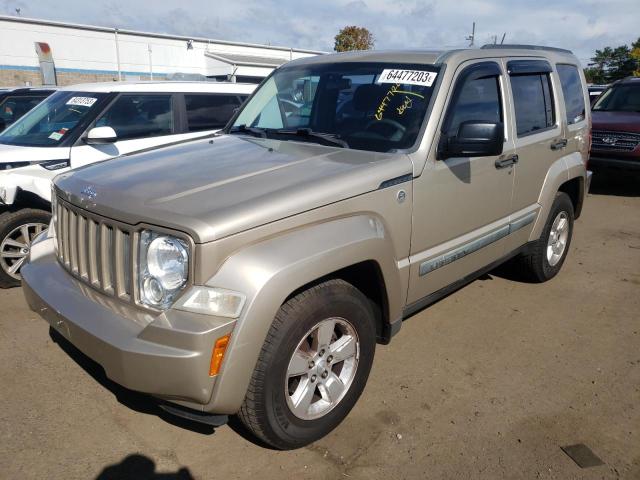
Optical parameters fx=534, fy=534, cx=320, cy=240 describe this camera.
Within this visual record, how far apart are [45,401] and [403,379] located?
214 centimetres

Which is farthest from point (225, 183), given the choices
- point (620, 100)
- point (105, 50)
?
point (105, 50)

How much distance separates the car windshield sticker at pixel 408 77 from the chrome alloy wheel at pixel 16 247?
327cm

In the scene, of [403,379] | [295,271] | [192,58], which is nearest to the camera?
Result: [295,271]

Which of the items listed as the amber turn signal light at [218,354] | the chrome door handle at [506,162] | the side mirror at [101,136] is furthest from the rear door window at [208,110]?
the amber turn signal light at [218,354]

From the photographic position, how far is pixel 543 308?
175 inches

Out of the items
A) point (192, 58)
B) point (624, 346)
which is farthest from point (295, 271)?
point (192, 58)

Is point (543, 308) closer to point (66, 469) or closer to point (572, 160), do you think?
point (572, 160)

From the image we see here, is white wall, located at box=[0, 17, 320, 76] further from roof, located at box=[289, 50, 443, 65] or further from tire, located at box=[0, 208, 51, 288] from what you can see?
roof, located at box=[289, 50, 443, 65]

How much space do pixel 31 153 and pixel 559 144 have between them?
15.0 ft

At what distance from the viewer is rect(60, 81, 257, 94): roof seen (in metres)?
5.45

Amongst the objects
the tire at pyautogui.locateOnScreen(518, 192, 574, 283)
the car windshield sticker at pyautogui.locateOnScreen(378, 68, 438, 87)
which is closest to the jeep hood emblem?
the car windshield sticker at pyautogui.locateOnScreen(378, 68, 438, 87)

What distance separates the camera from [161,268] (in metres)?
2.29

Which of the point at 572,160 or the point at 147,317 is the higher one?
the point at 572,160

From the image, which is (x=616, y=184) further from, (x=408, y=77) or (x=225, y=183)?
(x=225, y=183)
